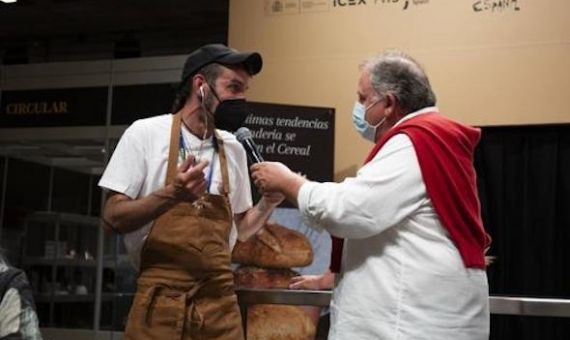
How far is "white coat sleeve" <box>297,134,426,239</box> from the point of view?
5.12 feet

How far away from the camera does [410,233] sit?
1.62 m

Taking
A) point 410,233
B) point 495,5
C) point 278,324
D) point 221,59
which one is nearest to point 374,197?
point 410,233

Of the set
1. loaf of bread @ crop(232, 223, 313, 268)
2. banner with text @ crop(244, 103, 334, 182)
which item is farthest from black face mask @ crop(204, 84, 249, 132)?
banner with text @ crop(244, 103, 334, 182)

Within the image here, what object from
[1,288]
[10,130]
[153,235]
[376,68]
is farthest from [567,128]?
[10,130]

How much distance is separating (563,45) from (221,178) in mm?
2330

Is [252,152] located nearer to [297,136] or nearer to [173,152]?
[173,152]

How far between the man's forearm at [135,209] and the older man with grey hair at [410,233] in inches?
13.2

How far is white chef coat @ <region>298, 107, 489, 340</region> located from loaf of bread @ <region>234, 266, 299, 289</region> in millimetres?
1578

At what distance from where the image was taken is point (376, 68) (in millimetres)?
1757

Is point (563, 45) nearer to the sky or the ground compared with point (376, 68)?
nearer to the sky

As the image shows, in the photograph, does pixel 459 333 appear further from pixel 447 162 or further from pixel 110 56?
pixel 110 56

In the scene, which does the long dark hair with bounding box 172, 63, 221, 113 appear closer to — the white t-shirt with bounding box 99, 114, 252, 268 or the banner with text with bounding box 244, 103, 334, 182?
the white t-shirt with bounding box 99, 114, 252, 268

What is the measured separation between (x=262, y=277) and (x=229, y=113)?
136cm

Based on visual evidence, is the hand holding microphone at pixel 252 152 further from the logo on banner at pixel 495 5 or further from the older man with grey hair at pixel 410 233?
the logo on banner at pixel 495 5
